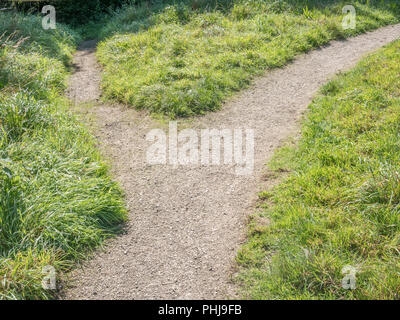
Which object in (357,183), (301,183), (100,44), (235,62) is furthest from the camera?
(100,44)

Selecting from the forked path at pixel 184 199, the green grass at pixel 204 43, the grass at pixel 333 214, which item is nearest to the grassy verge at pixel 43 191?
the forked path at pixel 184 199

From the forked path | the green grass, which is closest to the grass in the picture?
the forked path

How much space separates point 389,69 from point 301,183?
12.4 ft

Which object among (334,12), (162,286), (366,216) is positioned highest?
(334,12)

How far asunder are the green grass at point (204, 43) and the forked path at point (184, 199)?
43 cm

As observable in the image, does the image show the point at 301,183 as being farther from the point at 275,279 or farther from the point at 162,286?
the point at 162,286

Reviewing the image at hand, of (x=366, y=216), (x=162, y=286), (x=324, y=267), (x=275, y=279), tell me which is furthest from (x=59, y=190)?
(x=366, y=216)

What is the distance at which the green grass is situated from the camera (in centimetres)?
742

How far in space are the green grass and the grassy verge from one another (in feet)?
6.00

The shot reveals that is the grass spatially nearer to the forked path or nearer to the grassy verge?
the forked path

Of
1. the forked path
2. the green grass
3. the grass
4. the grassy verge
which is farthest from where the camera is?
the green grass

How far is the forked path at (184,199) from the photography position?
3791 mm

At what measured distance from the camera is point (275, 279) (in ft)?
11.5

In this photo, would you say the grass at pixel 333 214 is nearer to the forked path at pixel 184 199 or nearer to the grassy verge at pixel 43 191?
the forked path at pixel 184 199
